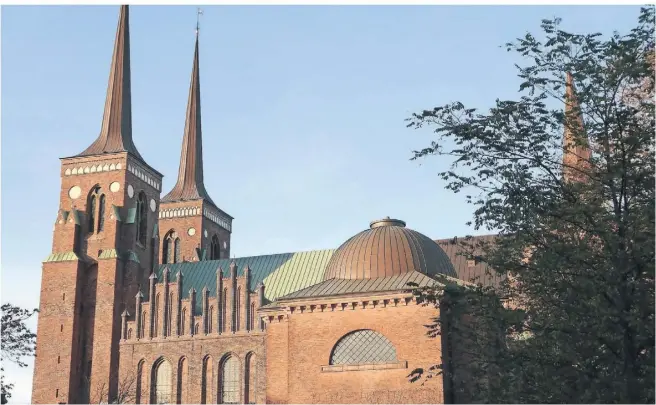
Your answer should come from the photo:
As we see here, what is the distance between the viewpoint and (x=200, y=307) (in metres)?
49.9

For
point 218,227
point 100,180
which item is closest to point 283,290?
point 100,180

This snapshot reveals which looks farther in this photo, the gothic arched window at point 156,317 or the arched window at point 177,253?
the arched window at point 177,253

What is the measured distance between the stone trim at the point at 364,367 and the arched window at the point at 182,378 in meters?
15.5

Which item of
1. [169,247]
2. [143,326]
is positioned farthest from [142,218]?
[169,247]

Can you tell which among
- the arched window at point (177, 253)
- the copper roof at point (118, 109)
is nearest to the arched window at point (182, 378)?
the copper roof at point (118, 109)

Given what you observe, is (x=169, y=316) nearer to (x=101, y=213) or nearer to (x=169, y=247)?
(x=101, y=213)

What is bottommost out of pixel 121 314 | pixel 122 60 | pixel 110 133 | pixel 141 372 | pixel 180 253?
pixel 141 372

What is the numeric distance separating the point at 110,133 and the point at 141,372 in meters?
15.3

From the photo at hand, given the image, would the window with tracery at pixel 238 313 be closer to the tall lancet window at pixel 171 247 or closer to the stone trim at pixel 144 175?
the stone trim at pixel 144 175

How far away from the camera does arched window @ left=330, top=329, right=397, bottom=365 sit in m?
33.6

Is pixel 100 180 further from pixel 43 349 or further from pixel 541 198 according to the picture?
pixel 541 198

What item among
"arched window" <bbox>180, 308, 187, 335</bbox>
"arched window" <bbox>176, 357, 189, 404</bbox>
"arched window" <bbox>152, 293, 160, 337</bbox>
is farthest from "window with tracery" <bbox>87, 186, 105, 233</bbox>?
"arched window" <bbox>176, 357, 189, 404</bbox>

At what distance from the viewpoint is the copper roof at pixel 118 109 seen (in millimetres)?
55125

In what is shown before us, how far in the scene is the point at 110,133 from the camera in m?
55.7
